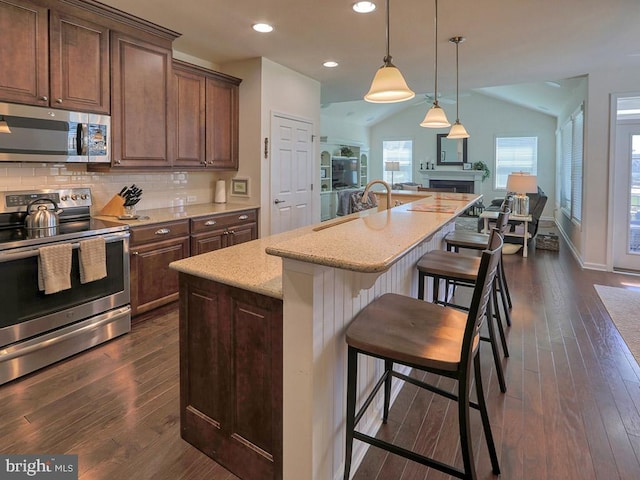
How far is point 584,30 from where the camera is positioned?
3.62 m

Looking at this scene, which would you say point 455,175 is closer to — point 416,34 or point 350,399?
point 416,34

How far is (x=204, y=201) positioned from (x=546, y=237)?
554 cm

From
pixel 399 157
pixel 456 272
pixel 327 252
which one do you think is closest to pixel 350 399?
pixel 327 252

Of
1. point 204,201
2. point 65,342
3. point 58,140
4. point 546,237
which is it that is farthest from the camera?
point 546,237

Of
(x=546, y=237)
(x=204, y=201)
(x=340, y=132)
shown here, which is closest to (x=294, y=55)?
(x=204, y=201)

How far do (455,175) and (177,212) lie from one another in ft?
28.9

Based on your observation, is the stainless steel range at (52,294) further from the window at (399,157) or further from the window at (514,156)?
the window at (514,156)

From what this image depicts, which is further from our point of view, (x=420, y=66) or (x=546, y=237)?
(x=546, y=237)

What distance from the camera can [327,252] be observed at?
1252mm

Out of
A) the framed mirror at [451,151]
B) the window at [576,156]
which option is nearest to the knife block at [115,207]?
the window at [576,156]

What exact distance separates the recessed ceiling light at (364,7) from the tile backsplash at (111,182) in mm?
2512

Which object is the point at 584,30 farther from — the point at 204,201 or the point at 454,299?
the point at 204,201

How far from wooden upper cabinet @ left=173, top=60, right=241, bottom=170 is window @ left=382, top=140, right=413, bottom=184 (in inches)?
311

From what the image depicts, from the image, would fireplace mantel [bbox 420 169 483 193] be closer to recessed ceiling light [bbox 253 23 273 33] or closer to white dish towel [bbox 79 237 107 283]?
recessed ceiling light [bbox 253 23 273 33]
